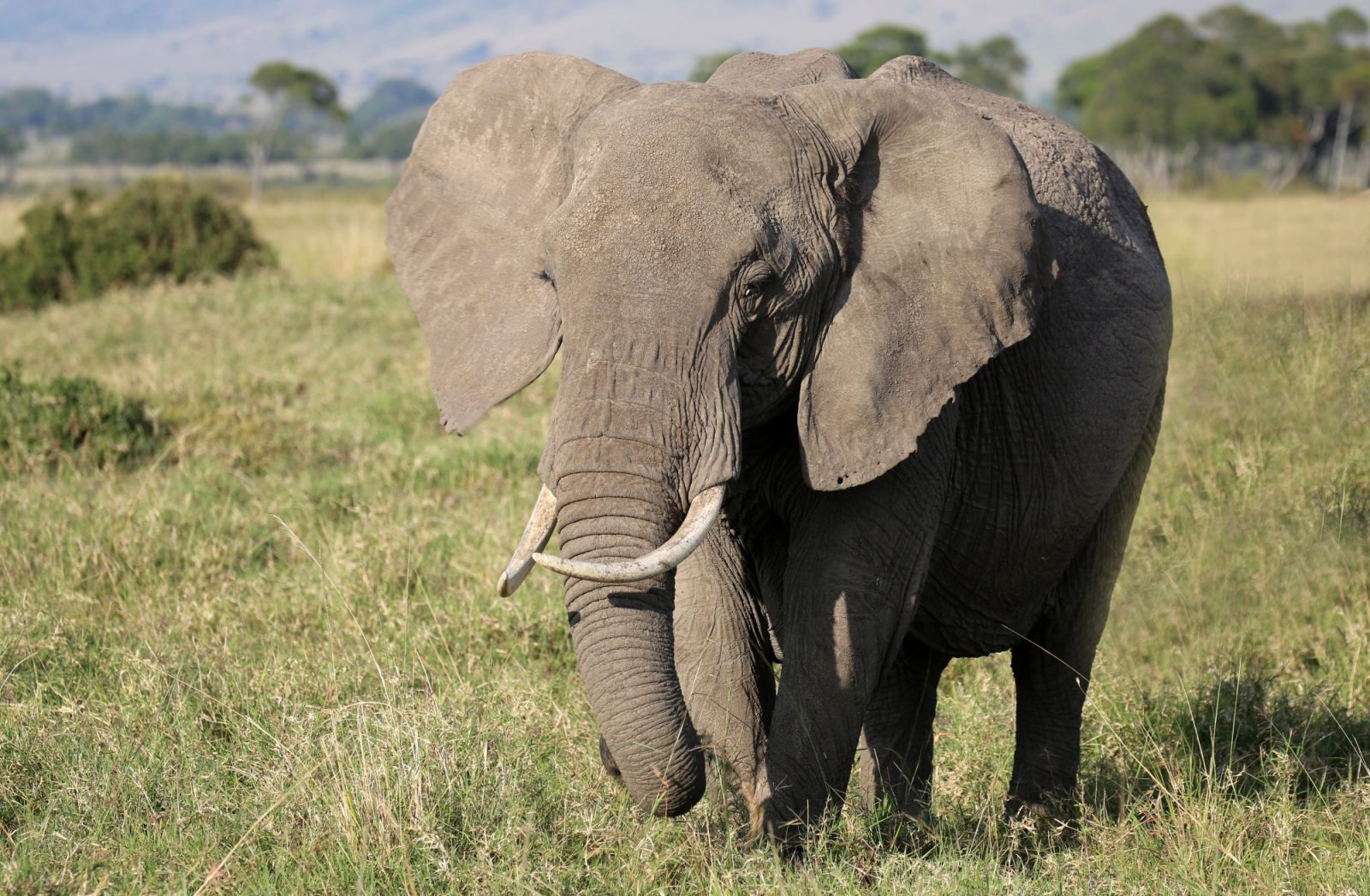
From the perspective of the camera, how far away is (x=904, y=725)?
165 inches

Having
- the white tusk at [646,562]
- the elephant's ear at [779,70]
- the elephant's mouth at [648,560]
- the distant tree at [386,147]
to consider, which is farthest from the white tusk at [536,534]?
the distant tree at [386,147]

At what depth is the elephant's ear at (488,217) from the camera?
3154 millimetres

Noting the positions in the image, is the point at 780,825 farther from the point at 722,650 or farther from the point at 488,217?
the point at 488,217

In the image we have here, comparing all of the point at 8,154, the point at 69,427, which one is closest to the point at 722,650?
the point at 69,427

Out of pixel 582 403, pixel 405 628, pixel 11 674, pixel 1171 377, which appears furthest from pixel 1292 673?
pixel 11 674

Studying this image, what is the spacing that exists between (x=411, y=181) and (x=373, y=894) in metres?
1.62

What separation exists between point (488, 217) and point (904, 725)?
5.98ft

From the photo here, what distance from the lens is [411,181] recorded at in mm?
3604

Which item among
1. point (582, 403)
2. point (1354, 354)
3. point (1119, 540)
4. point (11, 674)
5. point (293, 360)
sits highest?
point (582, 403)

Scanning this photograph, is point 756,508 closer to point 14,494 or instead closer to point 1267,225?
point 14,494

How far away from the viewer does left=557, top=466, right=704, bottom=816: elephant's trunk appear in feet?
8.77

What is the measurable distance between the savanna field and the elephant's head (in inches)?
23.1

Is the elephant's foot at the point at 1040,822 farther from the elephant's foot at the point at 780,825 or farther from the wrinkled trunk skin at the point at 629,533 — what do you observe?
the wrinkled trunk skin at the point at 629,533

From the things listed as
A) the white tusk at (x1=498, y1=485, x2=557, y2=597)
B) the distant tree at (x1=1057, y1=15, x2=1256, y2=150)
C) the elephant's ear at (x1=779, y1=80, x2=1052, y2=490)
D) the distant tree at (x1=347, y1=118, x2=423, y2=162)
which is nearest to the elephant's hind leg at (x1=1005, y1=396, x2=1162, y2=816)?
the elephant's ear at (x1=779, y1=80, x2=1052, y2=490)
